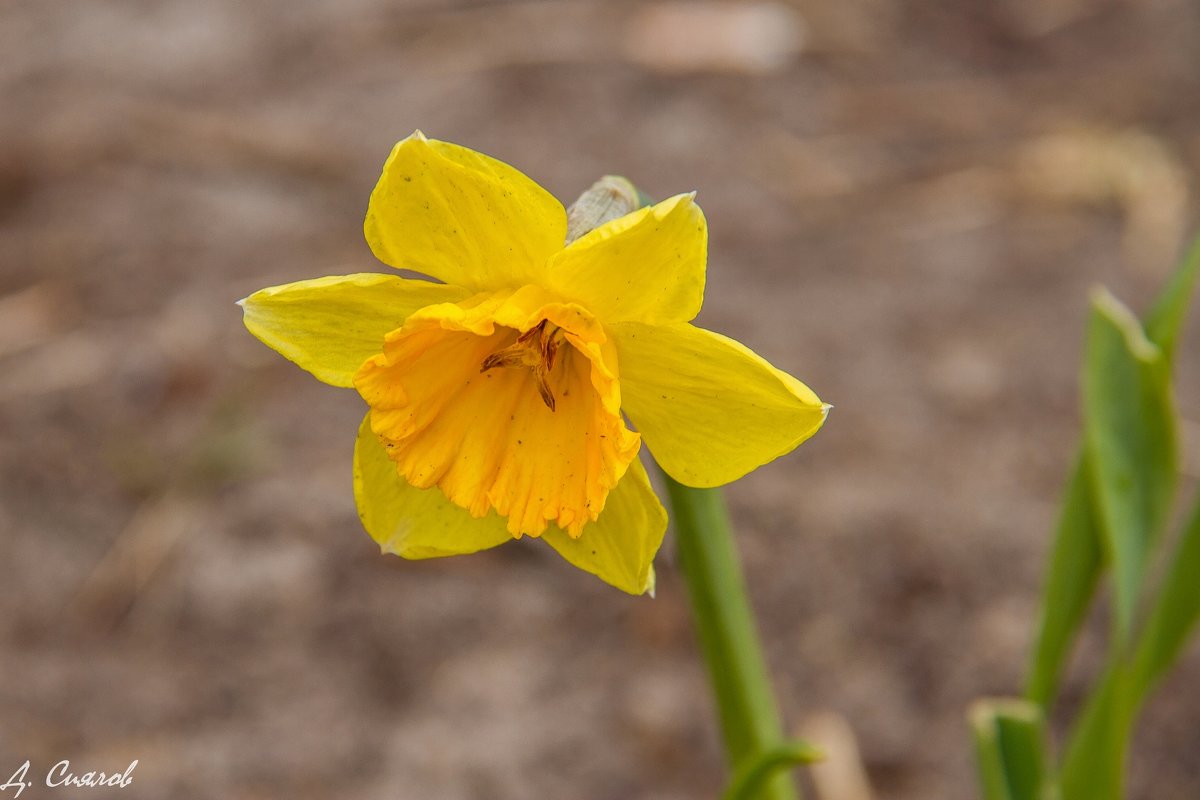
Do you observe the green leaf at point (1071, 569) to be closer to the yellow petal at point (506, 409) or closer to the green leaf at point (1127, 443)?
the green leaf at point (1127, 443)

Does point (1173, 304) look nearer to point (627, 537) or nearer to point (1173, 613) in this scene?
point (1173, 613)

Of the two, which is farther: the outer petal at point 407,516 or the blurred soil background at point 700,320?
the blurred soil background at point 700,320

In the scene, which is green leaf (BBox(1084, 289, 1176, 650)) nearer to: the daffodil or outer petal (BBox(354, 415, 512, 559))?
the daffodil

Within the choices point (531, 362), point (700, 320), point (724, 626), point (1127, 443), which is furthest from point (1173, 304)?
point (700, 320)

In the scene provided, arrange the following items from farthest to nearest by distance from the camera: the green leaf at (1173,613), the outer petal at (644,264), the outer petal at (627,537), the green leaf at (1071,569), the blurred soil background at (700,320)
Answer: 1. the blurred soil background at (700,320)
2. the green leaf at (1071,569)
3. the green leaf at (1173,613)
4. the outer petal at (627,537)
5. the outer petal at (644,264)

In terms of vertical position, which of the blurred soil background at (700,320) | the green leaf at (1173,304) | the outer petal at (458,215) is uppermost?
the outer petal at (458,215)

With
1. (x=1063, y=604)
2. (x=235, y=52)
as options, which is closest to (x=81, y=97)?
(x=235, y=52)

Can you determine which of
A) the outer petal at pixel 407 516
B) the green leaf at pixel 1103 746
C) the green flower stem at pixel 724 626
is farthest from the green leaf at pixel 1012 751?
the outer petal at pixel 407 516
